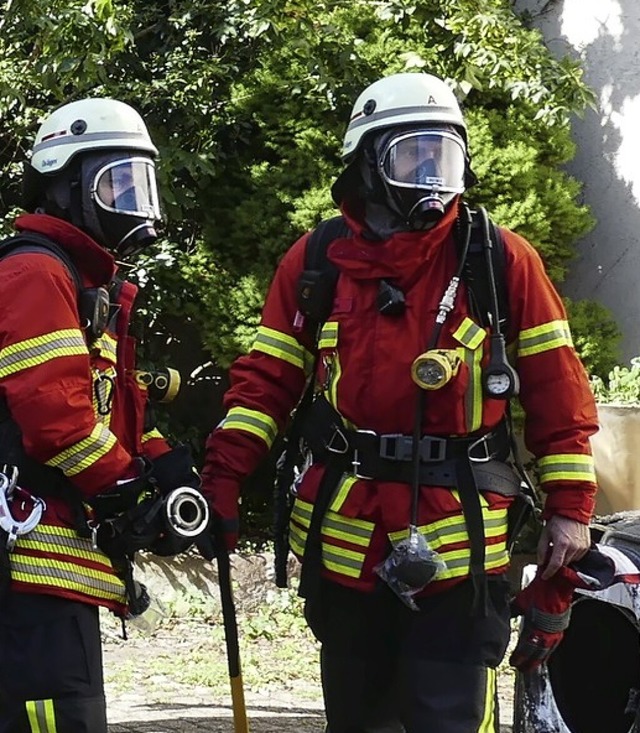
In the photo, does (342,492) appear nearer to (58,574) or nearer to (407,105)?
(58,574)

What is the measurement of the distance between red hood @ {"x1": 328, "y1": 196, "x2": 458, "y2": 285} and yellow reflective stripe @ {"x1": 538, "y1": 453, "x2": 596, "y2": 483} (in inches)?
25.9

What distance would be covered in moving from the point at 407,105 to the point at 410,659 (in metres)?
1.56

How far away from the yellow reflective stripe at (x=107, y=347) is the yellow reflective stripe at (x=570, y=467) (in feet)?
4.17

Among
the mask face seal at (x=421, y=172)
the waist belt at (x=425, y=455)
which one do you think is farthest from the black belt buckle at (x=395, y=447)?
the mask face seal at (x=421, y=172)

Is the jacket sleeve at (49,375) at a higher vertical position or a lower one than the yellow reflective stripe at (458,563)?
higher

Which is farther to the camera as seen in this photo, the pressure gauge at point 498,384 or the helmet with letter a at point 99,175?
the helmet with letter a at point 99,175

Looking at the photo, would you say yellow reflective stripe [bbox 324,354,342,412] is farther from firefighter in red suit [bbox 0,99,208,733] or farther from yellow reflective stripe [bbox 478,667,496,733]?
yellow reflective stripe [bbox 478,667,496,733]

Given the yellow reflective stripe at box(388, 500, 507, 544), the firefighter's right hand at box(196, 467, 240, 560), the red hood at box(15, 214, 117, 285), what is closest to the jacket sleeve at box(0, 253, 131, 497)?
the red hood at box(15, 214, 117, 285)

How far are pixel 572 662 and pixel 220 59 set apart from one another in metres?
4.89

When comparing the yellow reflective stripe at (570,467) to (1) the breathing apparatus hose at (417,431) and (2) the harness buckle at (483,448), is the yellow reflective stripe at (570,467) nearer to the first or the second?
(2) the harness buckle at (483,448)

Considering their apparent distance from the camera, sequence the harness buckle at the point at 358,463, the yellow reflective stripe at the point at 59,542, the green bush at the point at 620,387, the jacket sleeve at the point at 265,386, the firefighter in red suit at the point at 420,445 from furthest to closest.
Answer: the green bush at the point at 620,387, the jacket sleeve at the point at 265,386, the harness buckle at the point at 358,463, the firefighter in red suit at the point at 420,445, the yellow reflective stripe at the point at 59,542

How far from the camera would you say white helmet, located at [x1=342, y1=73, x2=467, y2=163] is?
148 inches

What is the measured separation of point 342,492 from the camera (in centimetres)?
372

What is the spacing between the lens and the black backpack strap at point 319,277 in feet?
12.6
